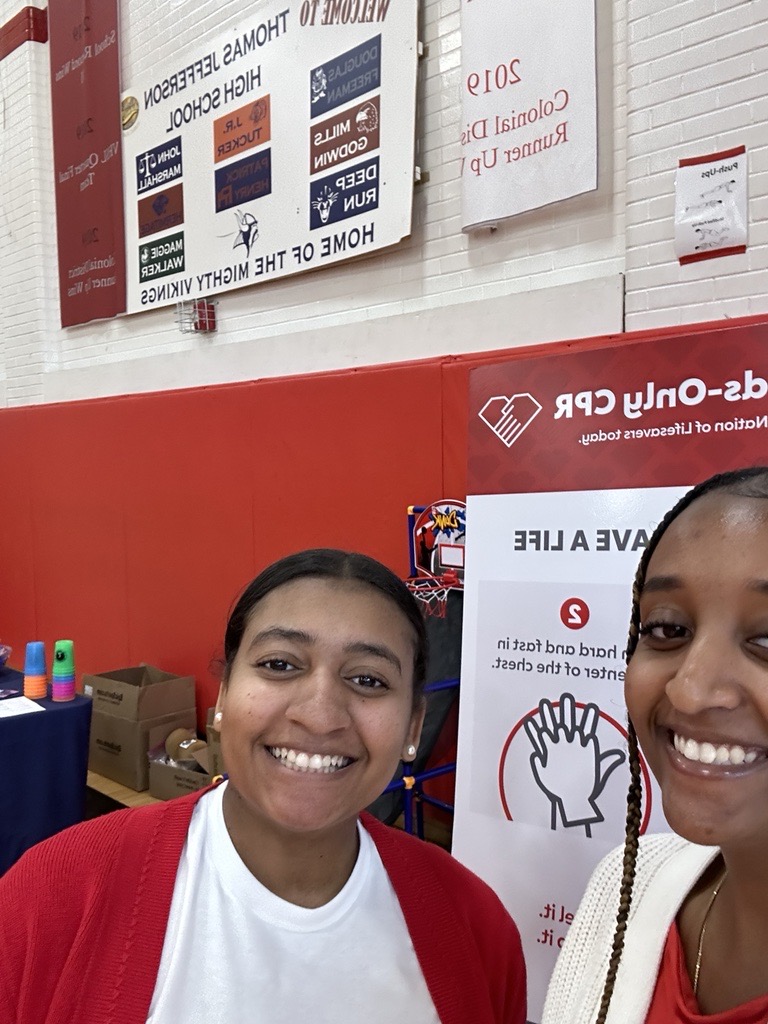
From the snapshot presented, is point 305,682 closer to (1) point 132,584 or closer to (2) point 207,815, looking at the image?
(2) point 207,815

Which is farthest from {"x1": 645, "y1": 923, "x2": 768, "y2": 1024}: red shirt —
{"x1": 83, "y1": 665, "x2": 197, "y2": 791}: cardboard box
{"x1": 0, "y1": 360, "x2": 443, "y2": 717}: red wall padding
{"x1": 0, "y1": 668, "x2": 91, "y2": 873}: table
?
{"x1": 83, "y1": 665, "x2": 197, "y2": 791}: cardboard box

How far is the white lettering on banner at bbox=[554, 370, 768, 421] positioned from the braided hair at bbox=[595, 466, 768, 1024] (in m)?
1.02

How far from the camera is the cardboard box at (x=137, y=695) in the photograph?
11.6 feet

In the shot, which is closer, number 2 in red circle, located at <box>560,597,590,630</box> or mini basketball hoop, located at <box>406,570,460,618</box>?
number 2 in red circle, located at <box>560,597,590,630</box>

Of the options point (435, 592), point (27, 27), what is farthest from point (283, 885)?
point (27, 27)

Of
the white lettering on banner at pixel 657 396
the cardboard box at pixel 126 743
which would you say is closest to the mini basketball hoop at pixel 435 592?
the white lettering on banner at pixel 657 396

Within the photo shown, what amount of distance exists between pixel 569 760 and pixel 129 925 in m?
1.28

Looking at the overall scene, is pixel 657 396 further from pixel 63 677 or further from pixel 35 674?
pixel 35 674

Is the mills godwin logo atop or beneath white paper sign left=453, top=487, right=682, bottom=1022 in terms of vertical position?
atop

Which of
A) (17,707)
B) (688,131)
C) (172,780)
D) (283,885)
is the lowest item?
(172,780)

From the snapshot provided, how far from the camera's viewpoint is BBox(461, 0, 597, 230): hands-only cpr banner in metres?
2.63

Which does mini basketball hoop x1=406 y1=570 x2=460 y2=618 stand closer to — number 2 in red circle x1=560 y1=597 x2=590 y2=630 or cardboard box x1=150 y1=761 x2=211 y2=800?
number 2 in red circle x1=560 y1=597 x2=590 y2=630

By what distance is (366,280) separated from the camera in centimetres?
342

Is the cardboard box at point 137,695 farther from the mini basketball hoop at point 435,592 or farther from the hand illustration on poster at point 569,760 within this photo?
the hand illustration on poster at point 569,760
